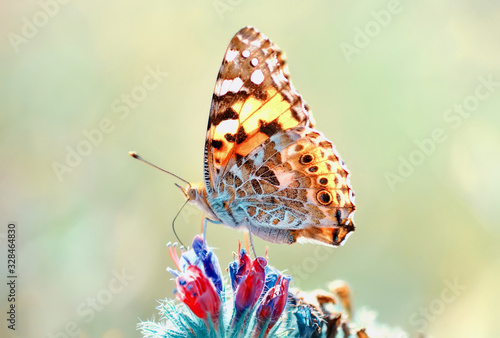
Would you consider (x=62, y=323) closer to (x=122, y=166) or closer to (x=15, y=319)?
→ (x=15, y=319)

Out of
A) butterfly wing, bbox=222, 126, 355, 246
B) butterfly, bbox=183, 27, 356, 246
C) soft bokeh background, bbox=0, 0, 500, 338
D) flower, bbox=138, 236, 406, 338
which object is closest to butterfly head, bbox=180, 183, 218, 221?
butterfly, bbox=183, 27, 356, 246

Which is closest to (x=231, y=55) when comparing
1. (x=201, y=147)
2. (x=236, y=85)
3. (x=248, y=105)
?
(x=236, y=85)

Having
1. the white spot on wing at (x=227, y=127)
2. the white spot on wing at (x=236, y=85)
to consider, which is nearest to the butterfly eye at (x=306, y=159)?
the white spot on wing at (x=227, y=127)

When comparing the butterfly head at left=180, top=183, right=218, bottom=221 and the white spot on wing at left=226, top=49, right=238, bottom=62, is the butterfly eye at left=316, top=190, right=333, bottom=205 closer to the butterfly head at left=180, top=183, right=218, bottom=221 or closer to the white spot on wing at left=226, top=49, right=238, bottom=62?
the butterfly head at left=180, top=183, right=218, bottom=221

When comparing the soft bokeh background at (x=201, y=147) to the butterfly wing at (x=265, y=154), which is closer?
the butterfly wing at (x=265, y=154)

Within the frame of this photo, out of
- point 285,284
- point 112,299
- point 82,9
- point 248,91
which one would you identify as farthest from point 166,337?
point 82,9

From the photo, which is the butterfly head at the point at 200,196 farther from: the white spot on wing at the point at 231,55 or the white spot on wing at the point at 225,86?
the white spot on wing at the point at 231,55
